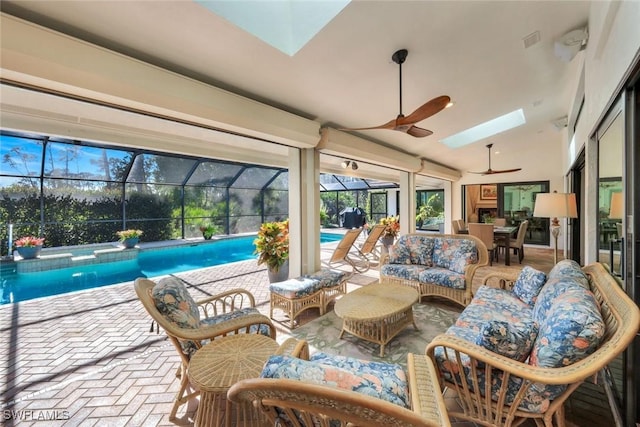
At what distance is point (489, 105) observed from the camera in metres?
4.14

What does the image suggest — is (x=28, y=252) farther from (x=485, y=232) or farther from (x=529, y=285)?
(x=485, y=232)

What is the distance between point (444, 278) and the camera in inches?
131

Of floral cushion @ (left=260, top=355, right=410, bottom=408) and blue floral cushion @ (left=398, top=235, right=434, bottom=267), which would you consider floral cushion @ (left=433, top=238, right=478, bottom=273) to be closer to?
blue floral cushion @ (left=398, top=235, right=434, bottom=267)

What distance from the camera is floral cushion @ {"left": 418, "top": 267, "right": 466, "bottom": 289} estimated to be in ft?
10.7

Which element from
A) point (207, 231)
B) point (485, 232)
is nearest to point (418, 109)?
point (485, 232)

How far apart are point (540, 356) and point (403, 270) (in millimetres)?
2404

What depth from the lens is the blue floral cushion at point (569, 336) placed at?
3.93 ft

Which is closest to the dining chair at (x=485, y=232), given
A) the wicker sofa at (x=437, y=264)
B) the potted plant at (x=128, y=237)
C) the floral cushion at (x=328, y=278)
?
the wicker sofa at (x=437, y=264)

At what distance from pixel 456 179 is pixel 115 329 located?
10.2 meters

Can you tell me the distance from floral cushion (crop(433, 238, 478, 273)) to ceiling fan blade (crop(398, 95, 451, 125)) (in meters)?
2.08

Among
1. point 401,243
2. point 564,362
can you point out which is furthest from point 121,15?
point 401,243

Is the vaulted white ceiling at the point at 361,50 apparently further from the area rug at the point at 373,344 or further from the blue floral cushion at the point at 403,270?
the area rug at the point at 373,344

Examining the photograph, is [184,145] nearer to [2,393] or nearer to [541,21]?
[2,393]

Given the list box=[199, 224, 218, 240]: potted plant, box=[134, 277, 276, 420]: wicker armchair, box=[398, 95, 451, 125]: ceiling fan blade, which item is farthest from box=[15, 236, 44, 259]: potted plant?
box=[398, 95, 451, 125]: ceiling fan blade
